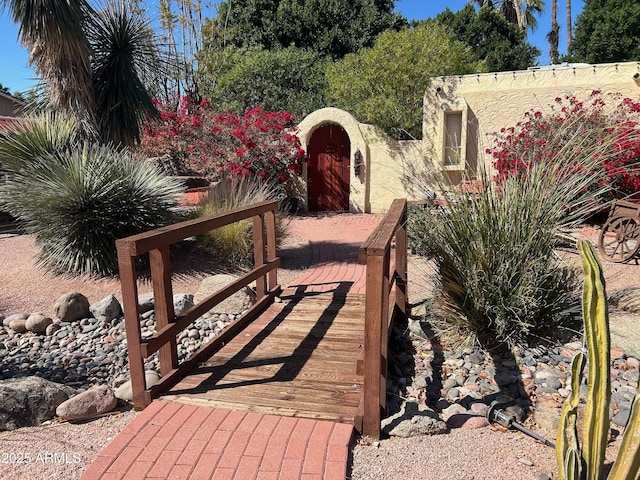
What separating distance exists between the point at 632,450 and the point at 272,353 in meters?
2.53

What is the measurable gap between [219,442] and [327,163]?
10617 millimetres

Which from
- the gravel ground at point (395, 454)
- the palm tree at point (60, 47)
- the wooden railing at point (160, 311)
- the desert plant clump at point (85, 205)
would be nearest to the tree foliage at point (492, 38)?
the palm tree at point (60, 47)

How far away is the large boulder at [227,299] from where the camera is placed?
5.11 m

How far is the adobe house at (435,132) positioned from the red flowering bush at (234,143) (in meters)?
0.80

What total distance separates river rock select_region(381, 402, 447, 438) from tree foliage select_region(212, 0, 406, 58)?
17612mm

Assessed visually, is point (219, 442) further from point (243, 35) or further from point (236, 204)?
point (243, 35)

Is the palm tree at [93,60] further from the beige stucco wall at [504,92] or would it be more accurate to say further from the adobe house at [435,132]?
the beige stucco wall at [504,92]

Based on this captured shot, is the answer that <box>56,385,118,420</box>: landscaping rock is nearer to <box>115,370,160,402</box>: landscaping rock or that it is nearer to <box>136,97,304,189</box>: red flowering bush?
<box>115,370,160,402</box>: landscaping rock

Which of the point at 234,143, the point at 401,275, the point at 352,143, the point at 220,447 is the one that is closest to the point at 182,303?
the point at 401,275

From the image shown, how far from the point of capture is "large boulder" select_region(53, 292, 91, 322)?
5039mm

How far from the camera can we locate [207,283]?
5410 millimetres

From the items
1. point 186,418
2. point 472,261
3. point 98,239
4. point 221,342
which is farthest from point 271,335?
point 98,239

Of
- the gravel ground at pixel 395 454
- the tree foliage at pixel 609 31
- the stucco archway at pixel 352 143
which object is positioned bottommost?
the gravel ground at pixel 395 454

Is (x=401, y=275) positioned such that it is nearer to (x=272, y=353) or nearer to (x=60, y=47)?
(x=272, y=353)
